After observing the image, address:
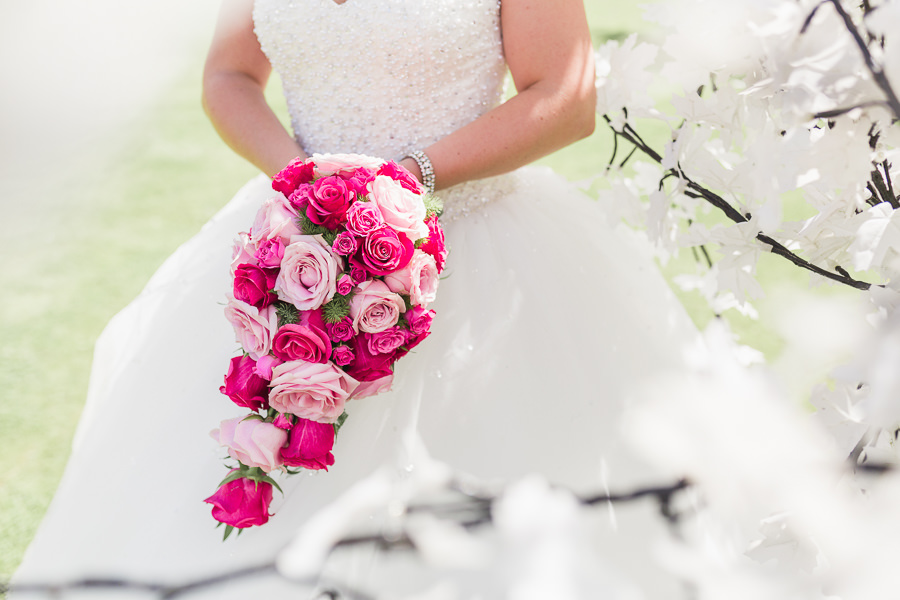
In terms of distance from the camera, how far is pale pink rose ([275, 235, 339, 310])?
863 mm

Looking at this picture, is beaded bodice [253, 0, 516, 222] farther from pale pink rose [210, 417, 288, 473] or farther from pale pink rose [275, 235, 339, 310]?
pale pink rose [210, 417, 288, 473]

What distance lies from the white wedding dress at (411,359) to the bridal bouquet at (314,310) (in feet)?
0.43

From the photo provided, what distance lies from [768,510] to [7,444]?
218 cm

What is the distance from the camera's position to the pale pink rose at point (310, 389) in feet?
2.81

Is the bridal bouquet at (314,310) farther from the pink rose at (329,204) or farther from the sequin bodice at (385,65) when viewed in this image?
the sequin bodice at (385,65)

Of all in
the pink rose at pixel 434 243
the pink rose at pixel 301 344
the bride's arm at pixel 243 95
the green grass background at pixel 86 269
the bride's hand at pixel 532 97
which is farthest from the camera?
the green grass background at pixel 86 269

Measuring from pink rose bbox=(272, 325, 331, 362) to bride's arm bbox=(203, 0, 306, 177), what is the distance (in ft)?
1.66

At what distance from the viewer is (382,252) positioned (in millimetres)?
874

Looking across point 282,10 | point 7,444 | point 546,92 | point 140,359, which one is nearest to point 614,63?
point 546,92

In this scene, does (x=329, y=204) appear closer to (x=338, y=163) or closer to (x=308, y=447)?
(x=338, y=163)

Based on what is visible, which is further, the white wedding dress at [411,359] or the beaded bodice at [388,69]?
the beaded bodice at [388,69]

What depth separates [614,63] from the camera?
0.91 m

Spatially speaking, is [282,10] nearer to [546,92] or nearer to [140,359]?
[546,92]

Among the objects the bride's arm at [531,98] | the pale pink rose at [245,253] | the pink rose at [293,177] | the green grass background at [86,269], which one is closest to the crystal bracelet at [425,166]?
the bride's arm at [531,98]
